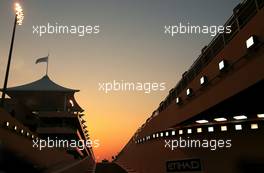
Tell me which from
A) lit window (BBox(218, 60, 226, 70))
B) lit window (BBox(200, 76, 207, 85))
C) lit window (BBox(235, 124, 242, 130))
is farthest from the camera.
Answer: lit window (BBox(235, 124, 242, 130))

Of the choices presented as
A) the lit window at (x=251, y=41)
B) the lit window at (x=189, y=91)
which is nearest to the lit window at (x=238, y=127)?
the lit window at (x=189, y=91)

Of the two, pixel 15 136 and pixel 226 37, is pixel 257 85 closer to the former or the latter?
pixel 226 37

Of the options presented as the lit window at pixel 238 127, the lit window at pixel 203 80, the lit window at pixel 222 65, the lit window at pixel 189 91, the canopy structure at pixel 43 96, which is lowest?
the lit window at pixel 238 127

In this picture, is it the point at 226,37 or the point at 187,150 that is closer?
the point at 226,37

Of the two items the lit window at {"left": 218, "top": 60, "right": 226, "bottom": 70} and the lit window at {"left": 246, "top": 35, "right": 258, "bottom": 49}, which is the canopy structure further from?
the lit window at {"left": 246, "top": 35, "right": 258, "bottom": 49}

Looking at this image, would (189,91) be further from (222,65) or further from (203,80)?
(222,65)

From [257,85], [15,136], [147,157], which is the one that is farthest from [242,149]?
[15,136]

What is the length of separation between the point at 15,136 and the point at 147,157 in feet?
42.7

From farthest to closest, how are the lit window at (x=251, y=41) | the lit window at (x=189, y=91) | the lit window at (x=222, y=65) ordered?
1. the lit window at (x=189, y=91)
2. the lit window at (x=222, y=65)
3. the lit window at (x=251, y=41)

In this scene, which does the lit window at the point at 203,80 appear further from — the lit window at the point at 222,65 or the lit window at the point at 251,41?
the lit window at the point at 251,41

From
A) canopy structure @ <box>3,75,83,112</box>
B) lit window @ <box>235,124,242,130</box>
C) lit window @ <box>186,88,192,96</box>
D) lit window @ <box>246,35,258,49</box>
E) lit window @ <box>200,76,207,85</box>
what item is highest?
canopy structure @ <box>3,75,83,112</box>

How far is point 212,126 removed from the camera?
56.5 feet

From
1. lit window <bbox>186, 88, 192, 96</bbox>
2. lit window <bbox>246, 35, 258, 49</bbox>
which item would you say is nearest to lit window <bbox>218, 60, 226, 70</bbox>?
lit window <bbox>246, 35, 258, 49</bbox>

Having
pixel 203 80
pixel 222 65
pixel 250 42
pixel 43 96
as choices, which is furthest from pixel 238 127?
pixel 43 96
